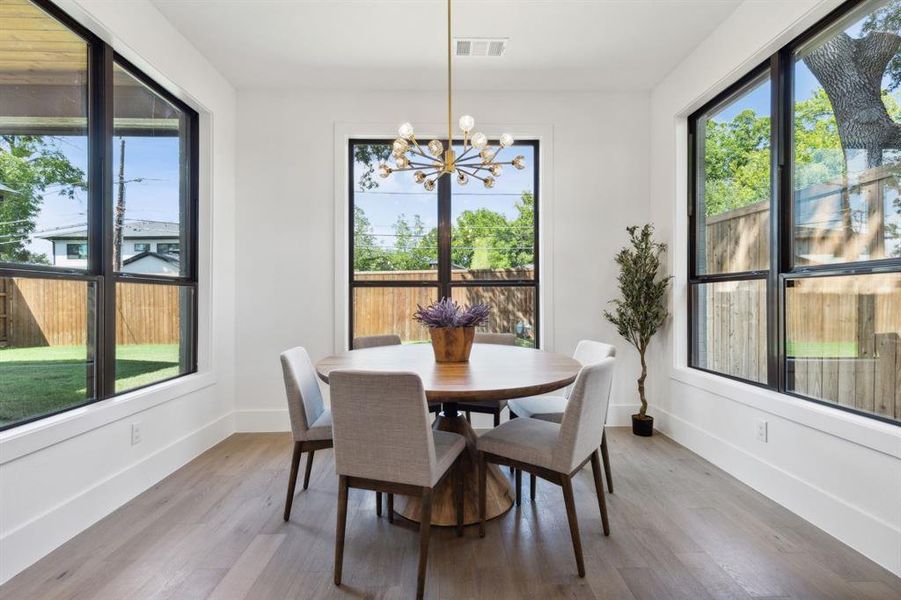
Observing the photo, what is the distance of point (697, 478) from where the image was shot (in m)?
2.71

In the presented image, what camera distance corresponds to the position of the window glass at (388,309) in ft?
12.8

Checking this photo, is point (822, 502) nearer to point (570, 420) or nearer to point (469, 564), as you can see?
point (570, 420)

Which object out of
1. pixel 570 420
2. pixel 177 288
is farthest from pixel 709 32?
pixel 177 288

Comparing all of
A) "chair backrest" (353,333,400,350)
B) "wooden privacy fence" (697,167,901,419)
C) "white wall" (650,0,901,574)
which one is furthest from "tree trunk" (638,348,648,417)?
"chair backrest" (353,333,400,350)

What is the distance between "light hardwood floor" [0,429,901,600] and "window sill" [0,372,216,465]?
1.59ft

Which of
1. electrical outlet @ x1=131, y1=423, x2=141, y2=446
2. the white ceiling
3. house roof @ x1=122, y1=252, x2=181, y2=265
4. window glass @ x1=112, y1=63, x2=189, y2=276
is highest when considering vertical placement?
the white ceiling

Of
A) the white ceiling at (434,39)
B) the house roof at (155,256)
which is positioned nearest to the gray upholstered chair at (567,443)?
the white ceiling at (434,39)

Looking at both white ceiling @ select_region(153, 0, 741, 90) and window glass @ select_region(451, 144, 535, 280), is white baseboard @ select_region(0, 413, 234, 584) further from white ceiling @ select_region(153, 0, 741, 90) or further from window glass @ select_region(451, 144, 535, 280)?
white ceiling @ select_region(153, 0, 741, 90)

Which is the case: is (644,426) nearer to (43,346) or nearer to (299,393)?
(299,393)

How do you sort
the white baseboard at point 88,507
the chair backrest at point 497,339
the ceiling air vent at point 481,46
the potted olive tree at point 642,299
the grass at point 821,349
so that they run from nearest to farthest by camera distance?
the white baseboard at point 88,507 → the grass at point 821,349 → the ceiling air vent at point 481,46 → the chair backrest at point 497,339 → the potted olive tree at point 642,299

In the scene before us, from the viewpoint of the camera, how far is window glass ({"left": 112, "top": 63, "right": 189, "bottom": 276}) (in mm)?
2588

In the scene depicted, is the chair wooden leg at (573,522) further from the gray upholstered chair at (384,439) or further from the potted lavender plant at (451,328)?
the potted lavender plant at (451,328)

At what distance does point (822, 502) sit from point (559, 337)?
1963 millimetres

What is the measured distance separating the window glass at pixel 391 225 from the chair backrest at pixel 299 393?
5.42 feet
